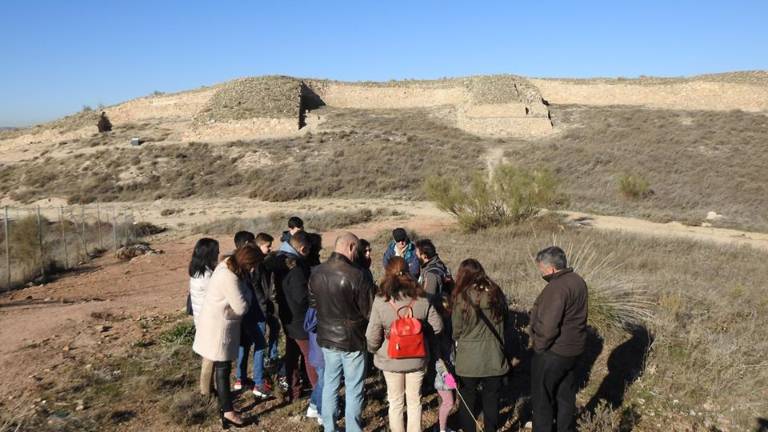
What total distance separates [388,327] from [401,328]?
0.45ft

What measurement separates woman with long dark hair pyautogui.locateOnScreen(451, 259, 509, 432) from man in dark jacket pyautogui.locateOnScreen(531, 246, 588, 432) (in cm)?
30

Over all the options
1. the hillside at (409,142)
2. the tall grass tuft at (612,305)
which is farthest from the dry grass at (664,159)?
the tall grass tuft at (612,305)

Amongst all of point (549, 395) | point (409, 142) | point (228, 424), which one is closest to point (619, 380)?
point (549, 395)

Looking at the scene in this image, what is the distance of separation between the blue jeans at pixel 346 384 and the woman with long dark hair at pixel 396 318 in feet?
0.80

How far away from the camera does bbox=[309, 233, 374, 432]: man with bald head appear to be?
12.6 ft

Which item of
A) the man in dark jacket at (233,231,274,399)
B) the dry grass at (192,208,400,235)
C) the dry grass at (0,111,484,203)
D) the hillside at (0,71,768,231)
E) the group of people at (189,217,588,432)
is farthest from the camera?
the dry grass at (0,111,484,203)

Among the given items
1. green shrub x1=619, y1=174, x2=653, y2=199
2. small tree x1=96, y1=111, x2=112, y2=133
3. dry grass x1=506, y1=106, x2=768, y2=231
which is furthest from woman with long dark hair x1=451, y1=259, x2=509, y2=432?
small tree x1=96, y1=111, x2=112, y2=133

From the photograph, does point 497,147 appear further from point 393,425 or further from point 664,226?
point 393,425

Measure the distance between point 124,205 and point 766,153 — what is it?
3367 cm

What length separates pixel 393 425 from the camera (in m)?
4.00

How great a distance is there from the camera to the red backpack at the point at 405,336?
3.58 meters

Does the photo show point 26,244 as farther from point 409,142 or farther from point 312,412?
point 409,142

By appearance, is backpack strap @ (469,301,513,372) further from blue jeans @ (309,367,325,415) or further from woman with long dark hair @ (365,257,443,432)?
Answer: blue jeans @ (309,367,325,415)

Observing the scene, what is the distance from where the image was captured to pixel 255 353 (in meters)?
5.15
